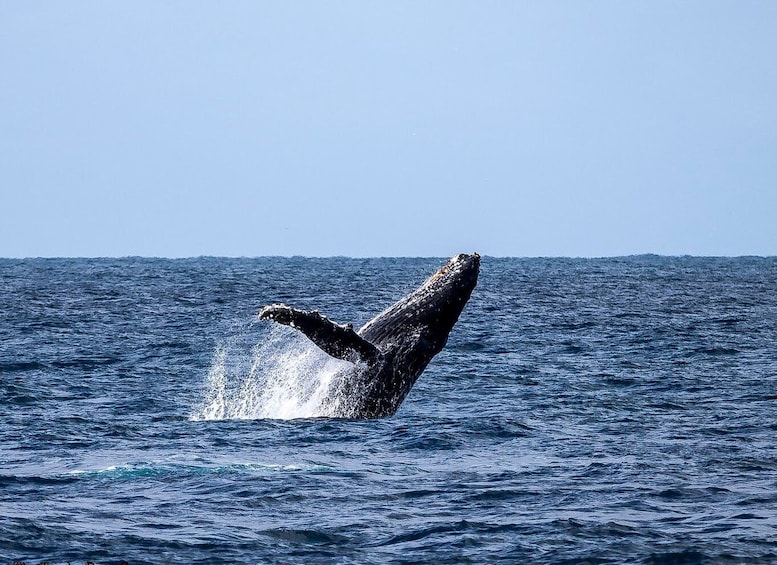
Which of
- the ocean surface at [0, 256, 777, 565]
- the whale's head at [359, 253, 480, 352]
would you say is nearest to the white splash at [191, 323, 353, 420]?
the ocean surface at [0, 256, 777, 565]

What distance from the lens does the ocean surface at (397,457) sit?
11.1m

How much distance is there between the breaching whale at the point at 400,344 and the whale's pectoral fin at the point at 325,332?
0.04 meters

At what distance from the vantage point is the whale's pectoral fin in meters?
14.7

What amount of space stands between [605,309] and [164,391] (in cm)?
2788

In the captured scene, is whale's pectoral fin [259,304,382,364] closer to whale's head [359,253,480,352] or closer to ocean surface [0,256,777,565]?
whale's head [359,253,480,352]

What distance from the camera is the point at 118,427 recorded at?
17.3 meters

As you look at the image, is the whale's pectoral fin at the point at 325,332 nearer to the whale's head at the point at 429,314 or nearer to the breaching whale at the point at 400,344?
the breaching whale at the point at 400,344

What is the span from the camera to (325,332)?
1531 centimetres

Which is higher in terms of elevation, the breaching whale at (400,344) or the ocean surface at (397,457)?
the breaching whale at (400,344)

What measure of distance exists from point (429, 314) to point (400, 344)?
26.3 inches

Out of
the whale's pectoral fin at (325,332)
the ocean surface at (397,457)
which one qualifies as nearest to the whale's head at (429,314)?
the whale's pectoral fin at (325,332)

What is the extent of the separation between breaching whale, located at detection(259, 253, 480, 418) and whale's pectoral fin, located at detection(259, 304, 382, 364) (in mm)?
39

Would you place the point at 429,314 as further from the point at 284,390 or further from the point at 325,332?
the point at 284,390

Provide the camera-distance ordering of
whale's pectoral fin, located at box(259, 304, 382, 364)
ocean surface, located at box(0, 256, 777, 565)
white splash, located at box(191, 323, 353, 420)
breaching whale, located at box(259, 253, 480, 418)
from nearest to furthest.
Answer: ocean surface, located at box(0, 256, 777, 565), whale's pectoral fin, located at box(259, 304, 382, 364), breaching whale, located at box(259, 253, 480, 418), white splash, located at box(191, 323, 353, 420)
